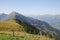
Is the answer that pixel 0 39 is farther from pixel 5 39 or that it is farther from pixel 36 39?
pixel 36 39

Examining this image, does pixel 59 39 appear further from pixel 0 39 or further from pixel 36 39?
pixel 0 39

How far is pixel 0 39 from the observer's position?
27406mm

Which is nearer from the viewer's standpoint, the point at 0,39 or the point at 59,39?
the point at 0,39

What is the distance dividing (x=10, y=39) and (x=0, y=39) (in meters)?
1.32

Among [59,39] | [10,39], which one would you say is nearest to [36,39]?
[10,39]

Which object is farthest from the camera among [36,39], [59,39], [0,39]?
[59,39]

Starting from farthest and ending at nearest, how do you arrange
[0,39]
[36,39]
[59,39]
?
[59,39]
[36,39]
[0,39]

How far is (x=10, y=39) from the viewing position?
90.4ft

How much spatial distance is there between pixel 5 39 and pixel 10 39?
0.67m

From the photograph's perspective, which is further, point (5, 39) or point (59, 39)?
point (59, 39)

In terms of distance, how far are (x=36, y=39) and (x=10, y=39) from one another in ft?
14.7

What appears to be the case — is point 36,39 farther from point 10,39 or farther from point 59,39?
point 59,39

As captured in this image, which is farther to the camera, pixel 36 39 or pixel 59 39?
pixel 59 39

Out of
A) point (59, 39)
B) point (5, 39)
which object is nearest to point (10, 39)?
point (5, 39)
